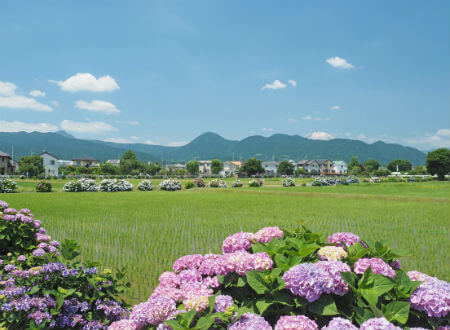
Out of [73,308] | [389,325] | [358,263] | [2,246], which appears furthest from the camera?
[2,246]

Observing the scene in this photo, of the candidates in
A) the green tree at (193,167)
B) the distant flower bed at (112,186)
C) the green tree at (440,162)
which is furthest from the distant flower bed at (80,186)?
the green tree at (193,167)

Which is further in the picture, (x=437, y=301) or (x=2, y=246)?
(x=2, y=246)

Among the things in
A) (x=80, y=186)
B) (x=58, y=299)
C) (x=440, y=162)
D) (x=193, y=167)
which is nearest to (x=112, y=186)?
(x=80, y=186)

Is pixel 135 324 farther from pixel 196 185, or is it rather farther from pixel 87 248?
pixel 196 185

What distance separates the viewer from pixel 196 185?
48.2 metres

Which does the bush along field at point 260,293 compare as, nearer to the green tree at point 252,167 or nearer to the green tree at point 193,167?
the green tree at point 252,167

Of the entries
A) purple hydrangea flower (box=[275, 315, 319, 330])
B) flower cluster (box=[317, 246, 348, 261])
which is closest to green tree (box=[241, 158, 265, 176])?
flower cluster (box=[317, 246, 348, 261])

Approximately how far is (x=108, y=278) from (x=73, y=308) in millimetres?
570

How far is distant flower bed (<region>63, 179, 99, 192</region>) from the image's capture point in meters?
37.1

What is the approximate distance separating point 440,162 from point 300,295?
9101 centimetres

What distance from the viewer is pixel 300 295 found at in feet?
8.44

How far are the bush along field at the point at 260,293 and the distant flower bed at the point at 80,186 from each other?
3642 centimetres

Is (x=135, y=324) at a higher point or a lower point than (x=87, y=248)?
higher

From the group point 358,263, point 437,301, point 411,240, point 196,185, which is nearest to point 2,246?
point 358,263
